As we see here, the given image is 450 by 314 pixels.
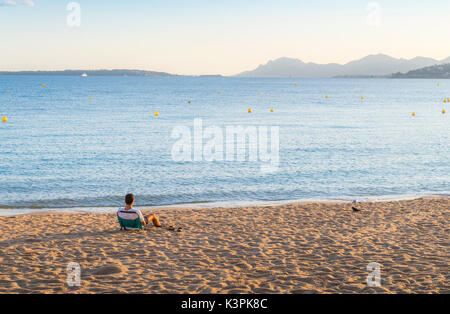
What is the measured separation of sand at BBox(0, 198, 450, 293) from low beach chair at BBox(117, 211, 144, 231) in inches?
11.3

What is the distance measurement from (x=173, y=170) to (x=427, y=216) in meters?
12.9

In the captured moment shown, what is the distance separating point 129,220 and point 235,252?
318 centimetres

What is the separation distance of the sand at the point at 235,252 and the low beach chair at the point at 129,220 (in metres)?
0.29

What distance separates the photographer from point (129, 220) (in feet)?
36.2

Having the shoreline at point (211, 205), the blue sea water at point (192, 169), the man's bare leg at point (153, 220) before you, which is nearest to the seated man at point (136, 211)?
the man's bare leg at point (153, 220)

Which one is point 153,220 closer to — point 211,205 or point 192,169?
point 211,205

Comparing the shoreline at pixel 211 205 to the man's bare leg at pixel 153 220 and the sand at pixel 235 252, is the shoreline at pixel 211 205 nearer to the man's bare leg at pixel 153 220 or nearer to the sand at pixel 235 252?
the sand at pixel 235 252

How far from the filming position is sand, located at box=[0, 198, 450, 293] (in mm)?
7520

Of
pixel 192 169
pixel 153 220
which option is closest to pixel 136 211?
pixel 153 220

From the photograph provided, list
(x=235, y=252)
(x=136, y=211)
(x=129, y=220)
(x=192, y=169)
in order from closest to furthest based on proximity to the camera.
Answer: (x=235, y=252)
(x=136, y=211)
(x=129, y=220)
(x=192, y=169)

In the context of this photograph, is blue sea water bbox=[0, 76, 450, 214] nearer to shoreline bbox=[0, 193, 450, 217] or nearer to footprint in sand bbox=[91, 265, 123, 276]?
shoreline bbox=[0, 193, 450, 217]

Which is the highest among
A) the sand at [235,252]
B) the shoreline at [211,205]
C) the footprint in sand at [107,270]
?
the footprint in sand at [107,270]

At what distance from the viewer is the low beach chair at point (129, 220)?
432 inches
